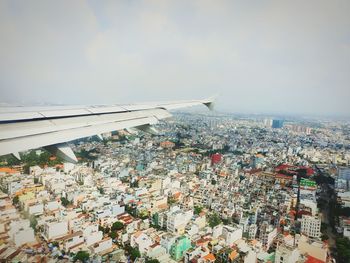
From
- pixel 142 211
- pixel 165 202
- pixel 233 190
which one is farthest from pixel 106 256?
pixel 233 190

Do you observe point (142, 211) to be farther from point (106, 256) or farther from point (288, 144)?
point (288, 144)

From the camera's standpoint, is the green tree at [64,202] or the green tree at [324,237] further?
the green tree at [64,202]

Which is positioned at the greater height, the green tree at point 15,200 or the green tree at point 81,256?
the green tree at point 15,200

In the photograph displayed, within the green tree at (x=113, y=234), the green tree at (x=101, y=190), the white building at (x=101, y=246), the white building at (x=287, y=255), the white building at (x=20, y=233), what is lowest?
the green tree at (x=101, y=190)

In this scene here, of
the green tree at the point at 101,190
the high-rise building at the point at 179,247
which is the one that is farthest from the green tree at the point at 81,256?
the green tree at the point at 101,190

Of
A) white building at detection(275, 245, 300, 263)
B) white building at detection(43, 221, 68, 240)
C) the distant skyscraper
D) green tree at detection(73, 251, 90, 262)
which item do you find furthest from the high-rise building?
the distant skyscraper

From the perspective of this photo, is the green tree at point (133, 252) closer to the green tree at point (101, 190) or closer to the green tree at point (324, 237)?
the green tree at point (101, 190)

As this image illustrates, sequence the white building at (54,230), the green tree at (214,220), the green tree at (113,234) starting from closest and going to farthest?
the white building at (54,230)
the green tree at (113,234)
the green tree at (214,220)

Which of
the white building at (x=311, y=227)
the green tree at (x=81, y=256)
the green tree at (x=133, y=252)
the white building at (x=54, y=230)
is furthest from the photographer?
the white building at (x=311, y=227)
